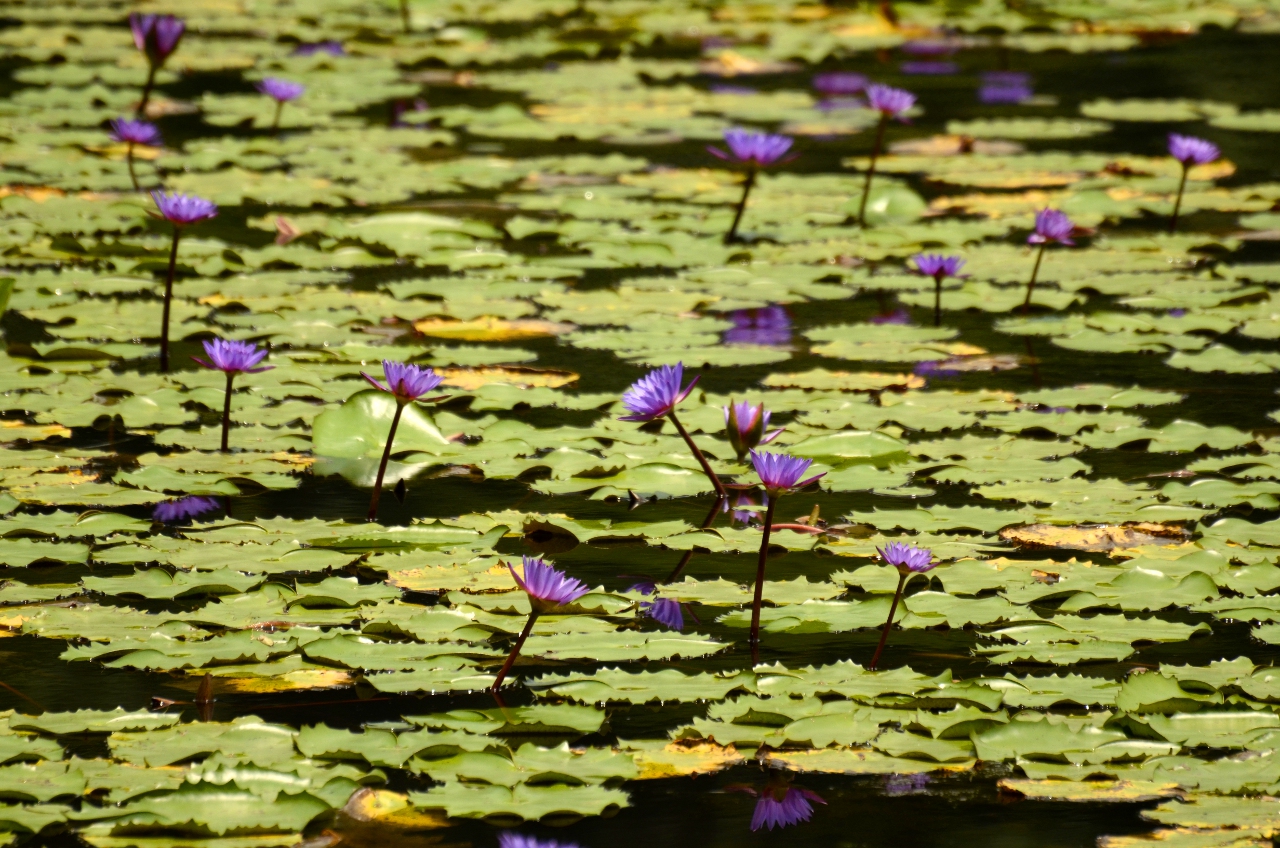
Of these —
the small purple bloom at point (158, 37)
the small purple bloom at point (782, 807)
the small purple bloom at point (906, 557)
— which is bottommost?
the small purple bloom at point (782, 807)

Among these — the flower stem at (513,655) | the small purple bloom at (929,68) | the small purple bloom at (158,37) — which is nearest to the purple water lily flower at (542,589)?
the flower stem at (513,655)

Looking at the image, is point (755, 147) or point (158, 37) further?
point (158, 37)

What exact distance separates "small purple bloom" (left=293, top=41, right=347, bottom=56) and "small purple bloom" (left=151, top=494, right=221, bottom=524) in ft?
14.2

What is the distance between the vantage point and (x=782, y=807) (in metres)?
1.49

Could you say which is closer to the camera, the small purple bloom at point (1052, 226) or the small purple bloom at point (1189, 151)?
the small purple bloom at point (1052, 226)

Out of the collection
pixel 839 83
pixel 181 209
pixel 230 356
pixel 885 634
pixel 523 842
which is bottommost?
pixel 523 842

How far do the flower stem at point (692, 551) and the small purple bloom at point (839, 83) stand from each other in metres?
3.62

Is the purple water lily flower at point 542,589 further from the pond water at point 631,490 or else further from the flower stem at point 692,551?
the flower stem at point 692,551

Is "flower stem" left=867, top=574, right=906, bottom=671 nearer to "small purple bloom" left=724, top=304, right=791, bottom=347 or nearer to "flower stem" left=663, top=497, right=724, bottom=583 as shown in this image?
"flower stem" left=663, top=497, right=724, bottom=583

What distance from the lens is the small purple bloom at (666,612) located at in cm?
188

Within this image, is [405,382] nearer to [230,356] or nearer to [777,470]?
[230,356]

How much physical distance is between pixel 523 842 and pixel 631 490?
0.95 meters

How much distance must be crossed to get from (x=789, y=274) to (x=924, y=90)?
244 centimetres

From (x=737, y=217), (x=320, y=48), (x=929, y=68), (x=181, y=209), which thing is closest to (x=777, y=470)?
(x=181, y=209)
